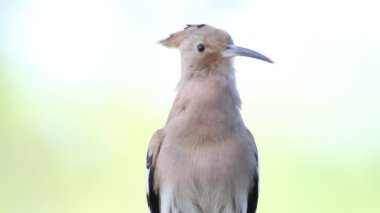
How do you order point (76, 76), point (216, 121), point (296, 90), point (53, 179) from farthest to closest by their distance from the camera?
point (76, 76), point (296, 90), point (53, 179), point (216, 121)

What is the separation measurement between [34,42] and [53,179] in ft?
2.12

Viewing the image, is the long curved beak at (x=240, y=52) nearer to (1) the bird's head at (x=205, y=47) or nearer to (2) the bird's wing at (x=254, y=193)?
(1) the bird's head at (x=205, y=47)

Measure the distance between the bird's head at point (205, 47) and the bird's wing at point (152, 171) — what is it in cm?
15

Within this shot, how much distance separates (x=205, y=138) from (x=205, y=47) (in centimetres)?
15

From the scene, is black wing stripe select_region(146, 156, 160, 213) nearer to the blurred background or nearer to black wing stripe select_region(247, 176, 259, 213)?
black wing stripe select_region(247, 176, 259, 213)

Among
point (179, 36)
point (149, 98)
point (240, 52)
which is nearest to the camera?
point (240, 52)

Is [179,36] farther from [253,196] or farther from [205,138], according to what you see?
[253,196]

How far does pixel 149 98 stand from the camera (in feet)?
7.98

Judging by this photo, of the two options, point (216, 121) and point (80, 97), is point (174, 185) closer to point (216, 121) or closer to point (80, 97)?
point (216, 121)

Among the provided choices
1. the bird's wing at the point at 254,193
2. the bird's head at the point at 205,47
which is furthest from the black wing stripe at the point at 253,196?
the bird's head at the point at 205,47

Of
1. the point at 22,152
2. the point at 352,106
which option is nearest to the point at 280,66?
the point at 352,106

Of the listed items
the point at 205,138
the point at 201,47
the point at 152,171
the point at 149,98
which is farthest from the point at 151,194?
the point at 149,98

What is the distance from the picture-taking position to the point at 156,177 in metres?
1.58

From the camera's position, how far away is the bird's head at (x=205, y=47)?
146 cm
